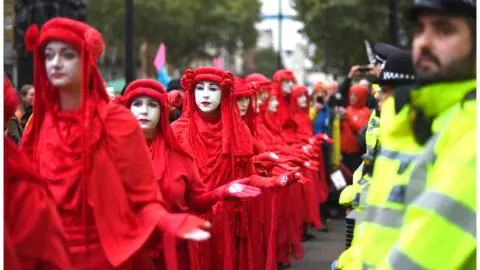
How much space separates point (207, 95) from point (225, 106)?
23 centimetres

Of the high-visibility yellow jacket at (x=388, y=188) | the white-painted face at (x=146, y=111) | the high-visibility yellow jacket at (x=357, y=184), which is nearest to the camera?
the high-visibility yellow jacket at (x=388, y=188)

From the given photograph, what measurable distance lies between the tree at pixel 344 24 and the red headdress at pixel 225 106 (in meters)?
24.5

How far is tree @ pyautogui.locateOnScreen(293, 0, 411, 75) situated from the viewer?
35094 millimetres

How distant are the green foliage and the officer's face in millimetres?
35338

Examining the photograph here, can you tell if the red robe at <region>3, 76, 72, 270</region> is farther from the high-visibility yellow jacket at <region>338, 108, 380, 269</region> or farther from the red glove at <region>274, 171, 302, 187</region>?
the red glove at <region>274, 171, 302, 187</region>

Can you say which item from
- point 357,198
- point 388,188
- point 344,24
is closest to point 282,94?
point 357,198

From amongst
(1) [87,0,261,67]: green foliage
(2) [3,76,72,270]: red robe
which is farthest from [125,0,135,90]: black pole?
(1) [87,0,261,67]: green foliage

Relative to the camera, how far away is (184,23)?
44.2 metres

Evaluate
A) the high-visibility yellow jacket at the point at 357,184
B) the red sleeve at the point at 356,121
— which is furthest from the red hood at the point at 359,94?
the high-visibility yellow jacket at the point at 357,184

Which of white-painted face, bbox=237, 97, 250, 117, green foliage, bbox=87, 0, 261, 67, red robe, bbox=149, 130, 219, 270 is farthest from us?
green foliage, bbox=87, 0, 261, 67

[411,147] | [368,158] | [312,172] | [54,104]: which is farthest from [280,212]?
[411,147]

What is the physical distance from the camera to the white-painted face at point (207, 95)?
27.9ft

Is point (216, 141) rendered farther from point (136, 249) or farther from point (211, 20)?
point (211, 20)

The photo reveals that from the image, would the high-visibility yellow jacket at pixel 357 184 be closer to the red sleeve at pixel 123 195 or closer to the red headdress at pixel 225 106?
the red sleeve at pixel 123 195
